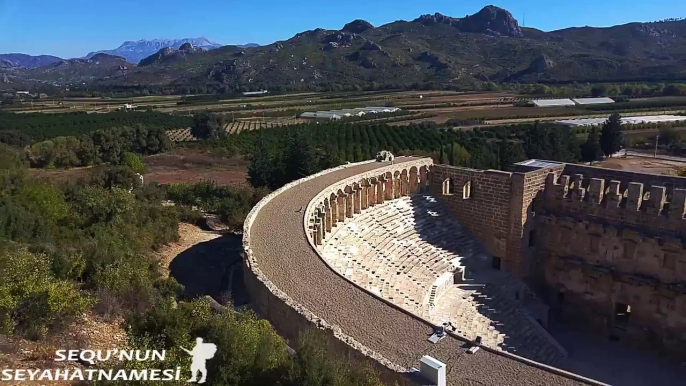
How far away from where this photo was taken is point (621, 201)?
20.4 m

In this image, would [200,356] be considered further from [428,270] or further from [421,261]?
[421,261]

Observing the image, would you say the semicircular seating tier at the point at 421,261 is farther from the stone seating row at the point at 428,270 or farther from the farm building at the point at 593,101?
the farm building at the point at 593,101

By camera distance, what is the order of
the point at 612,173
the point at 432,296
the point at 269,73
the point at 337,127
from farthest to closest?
the point at 269,73
the point at 337,127
the point at 612,173
the point at 432,296

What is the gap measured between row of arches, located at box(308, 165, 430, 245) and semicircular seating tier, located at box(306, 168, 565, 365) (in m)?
0.04

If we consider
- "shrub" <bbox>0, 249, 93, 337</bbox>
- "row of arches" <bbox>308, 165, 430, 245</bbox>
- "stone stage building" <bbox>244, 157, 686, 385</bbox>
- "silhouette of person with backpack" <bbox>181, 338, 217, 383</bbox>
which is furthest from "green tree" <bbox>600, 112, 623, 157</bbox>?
"silhouette of person with backpack" <bbox>181, 338, 217, 383</bbox>

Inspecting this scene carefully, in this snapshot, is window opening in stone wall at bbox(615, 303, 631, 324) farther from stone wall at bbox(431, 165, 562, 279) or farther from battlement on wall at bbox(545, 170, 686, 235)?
stone wall at bbox(431, 165, 562, 279)

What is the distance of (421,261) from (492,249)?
13.1 ft

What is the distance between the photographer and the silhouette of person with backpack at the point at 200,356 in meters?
8.12

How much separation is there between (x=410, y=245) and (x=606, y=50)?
542ft

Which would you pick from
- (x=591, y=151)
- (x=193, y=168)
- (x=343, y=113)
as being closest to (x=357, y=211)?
(x=193, y=168)

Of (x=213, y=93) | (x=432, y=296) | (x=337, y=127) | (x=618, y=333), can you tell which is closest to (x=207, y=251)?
(x=432, y=296)

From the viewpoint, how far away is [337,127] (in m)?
64.3

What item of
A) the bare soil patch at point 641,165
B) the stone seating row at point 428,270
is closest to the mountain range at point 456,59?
the bare soil patch at point 641,165

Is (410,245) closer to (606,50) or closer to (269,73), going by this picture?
(269,73)
